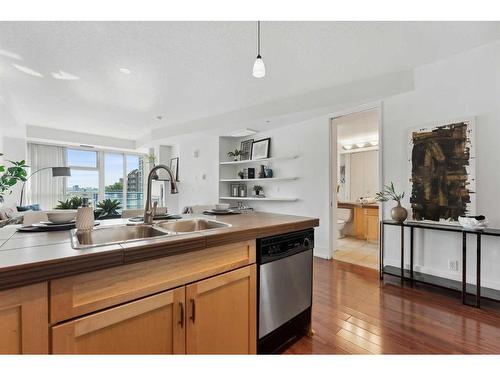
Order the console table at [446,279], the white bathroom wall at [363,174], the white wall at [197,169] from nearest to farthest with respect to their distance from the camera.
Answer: the console table at [446,279] → the white wall at [197,169] → the white bathroom wall at [363,174]

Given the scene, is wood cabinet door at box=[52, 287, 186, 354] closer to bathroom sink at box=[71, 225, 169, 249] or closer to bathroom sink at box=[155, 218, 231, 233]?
bathroom sink at box=[71, 225, 169, 249]

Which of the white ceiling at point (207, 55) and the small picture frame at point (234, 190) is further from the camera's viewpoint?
the small picture frame at point (234, 190)

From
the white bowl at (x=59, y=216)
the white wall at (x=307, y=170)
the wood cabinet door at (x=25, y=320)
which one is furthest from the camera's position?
the white wall at (x=307, y=170)

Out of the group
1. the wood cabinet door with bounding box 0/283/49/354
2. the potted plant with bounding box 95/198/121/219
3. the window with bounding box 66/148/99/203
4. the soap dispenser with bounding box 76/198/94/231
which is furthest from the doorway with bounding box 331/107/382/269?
the window with bounding box 66/148/99/203

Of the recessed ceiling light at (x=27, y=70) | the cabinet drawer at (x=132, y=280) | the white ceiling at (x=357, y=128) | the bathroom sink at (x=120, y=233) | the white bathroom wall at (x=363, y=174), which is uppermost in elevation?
the recessed ceiling light at (x=27, y=70)

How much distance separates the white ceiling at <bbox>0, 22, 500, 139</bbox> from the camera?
2120 millimetres

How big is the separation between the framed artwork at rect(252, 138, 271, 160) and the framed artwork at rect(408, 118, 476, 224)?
242 centimetres

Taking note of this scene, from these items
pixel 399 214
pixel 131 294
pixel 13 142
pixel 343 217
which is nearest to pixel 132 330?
pixel 131 294

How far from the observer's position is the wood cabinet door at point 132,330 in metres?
0.85

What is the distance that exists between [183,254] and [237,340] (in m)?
0.63

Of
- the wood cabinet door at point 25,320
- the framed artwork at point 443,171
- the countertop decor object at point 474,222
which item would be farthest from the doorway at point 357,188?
the wood cabinet door at point 25,320

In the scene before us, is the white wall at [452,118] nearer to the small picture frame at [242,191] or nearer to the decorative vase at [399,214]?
the decorative vase at [399,214]

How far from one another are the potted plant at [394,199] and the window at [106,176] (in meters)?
7.34

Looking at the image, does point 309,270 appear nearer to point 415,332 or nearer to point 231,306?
point 231,306
